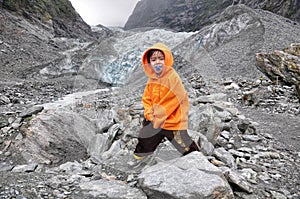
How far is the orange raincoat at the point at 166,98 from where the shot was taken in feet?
8.89

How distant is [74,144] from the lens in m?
4.70

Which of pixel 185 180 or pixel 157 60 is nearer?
pixel 185 180

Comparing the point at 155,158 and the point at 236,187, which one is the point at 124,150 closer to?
the point at 155,158

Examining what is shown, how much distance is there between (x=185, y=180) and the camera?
7.70 ft

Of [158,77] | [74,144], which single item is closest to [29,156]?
[74,144]

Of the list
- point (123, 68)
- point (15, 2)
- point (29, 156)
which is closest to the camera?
point (29, 156)

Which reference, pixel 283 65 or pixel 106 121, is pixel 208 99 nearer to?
pixel 106 121

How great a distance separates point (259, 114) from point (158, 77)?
3313 mm

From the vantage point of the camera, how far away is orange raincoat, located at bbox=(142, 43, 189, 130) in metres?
2.71

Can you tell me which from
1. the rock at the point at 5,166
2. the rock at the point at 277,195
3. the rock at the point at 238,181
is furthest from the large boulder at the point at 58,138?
the rock at the point at 277,195

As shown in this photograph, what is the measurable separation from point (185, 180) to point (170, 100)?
778 millimetres

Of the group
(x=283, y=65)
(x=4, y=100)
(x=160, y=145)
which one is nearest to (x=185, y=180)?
Result: (x=160, y=145)

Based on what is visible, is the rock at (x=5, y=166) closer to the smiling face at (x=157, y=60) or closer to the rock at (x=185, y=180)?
the rock at (x=185, y=180)

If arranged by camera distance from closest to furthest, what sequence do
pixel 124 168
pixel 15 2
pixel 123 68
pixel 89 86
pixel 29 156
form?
pixel 124 168, pixel 29 156, pixel 123 68, pixel 89 86, pixel 15 2
